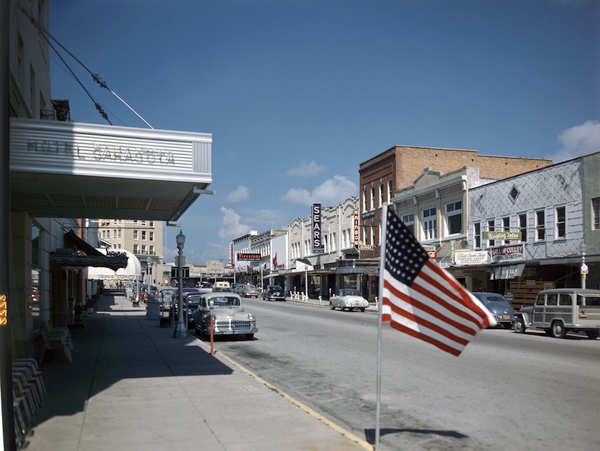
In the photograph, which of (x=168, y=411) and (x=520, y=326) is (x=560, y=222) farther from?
(x=168, y=411)

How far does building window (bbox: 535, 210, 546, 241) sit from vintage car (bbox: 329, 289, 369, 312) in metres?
13.1

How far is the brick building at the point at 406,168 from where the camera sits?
46.0 meters

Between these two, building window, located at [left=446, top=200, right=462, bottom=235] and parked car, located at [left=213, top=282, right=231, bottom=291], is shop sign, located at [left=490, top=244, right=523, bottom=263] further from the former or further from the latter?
parked car, located at [left=213, top=282, right=231, bottom=291]

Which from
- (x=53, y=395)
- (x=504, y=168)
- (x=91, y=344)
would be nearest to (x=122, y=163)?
(x=53, y=395)

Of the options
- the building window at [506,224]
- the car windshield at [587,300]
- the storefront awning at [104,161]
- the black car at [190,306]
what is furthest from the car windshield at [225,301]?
the building window at [506,224]

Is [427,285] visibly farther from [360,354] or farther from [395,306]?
[360,354]

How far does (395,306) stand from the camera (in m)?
6.38

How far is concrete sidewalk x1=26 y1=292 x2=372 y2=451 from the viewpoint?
7012mm

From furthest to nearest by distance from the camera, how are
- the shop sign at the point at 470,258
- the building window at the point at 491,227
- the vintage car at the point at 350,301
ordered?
the vintage car at the point at 350,301 < the building window at the point at 491,227 < the shop sign at the point at 470,258

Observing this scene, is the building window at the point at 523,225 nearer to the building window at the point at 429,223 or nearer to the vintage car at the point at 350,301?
the building window at the point at 429,223

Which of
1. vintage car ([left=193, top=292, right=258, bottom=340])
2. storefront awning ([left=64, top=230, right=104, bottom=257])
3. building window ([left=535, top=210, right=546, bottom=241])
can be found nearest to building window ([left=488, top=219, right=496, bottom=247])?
building window ([left=535, top=210, right=546, bottom=241])

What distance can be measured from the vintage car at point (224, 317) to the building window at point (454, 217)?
20.5m

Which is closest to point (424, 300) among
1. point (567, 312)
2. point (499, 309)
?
point (567, 312)

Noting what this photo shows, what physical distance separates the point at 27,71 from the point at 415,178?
36.6 metres
